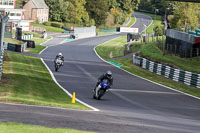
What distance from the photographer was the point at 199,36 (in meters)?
50.0

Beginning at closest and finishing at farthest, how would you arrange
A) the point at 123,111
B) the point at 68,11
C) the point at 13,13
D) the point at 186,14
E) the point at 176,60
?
1. the point at 123,111
2. the point at 176,60
3. the point at 186,14
4. the point at 13,13
5. the point at 68,11

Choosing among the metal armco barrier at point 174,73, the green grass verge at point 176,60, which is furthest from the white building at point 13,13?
the metal armco barrier at point 174,73

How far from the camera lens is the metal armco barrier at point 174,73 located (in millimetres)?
35287

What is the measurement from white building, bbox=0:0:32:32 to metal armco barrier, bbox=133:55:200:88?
58182mm

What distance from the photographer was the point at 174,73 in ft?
128

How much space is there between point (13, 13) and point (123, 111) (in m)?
88.5

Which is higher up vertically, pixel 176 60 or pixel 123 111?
pixel 123 111

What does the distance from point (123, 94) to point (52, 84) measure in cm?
494

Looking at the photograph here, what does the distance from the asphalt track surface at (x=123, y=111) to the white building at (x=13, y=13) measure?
67.7m

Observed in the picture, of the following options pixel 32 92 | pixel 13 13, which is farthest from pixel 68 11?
pixel 32 92

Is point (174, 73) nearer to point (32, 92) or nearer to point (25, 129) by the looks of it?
point (32, 92)

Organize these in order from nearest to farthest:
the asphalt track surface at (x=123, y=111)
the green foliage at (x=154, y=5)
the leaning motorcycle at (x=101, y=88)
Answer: the asphalt track surface at (x=123, y=111), the leaning motorcycle at (x=101, y=88), the green foliage at (x=154, y=5)

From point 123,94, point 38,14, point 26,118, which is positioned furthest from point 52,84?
point 38,14

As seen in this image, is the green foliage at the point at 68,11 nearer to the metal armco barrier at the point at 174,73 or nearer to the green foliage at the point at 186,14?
the green foliage at the point at 186,14
